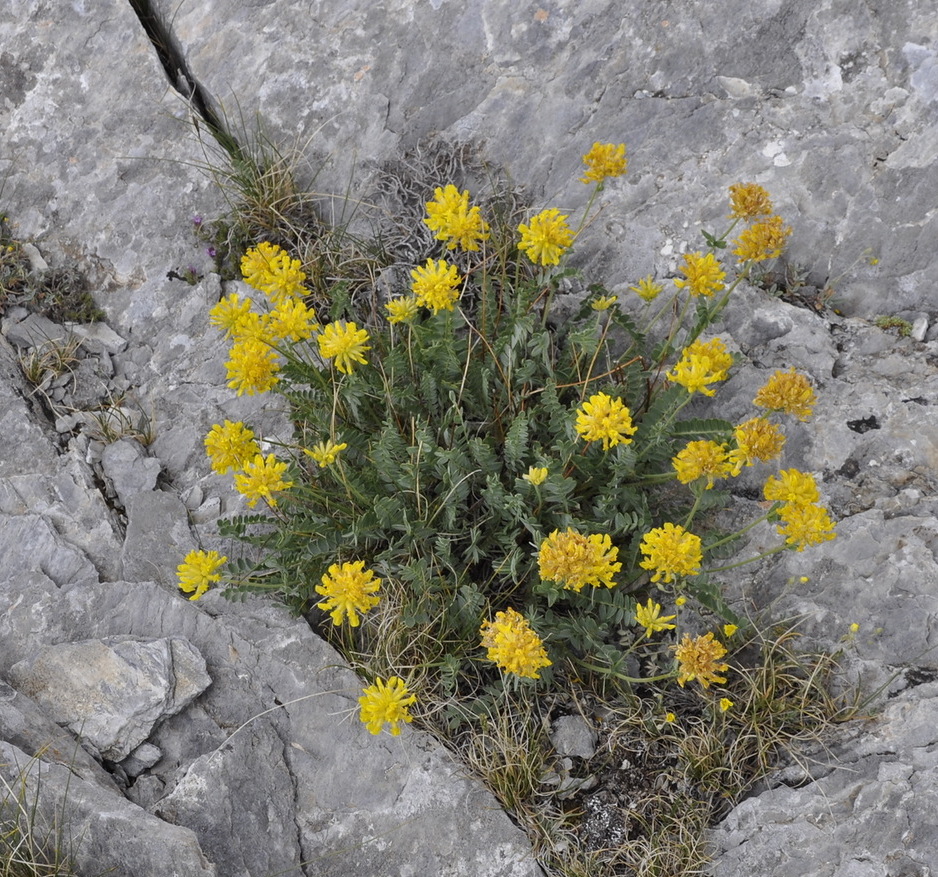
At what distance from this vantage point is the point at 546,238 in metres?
3.24

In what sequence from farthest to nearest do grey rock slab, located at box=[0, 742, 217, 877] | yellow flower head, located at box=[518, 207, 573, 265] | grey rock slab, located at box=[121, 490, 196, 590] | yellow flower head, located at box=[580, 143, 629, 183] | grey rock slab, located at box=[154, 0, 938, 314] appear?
grey rock slab, located at box=[154, 0, 938, 314] → grey rock slab, located at box=[121, 490, 196, 590] → yellow flower head, located at box=[580, 143, 629, 183] → yellow flower head, located at box=[518, 207, 573, 265] → grey rock slab, located at box=[0, 742, 217, 877]

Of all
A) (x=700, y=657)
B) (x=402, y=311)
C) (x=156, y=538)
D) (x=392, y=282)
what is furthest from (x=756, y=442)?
(x=156, y=538)

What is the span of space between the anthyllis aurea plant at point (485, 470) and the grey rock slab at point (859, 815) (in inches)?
16.1

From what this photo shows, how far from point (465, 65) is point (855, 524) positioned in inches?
119

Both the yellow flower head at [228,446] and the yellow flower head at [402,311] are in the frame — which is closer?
the yellow flower head at [228,446]

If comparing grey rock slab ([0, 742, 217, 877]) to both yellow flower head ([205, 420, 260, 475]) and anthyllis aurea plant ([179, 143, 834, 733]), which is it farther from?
yellow flower head ([205, 420, 260, 475])

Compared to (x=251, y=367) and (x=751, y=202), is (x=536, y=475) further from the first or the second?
(x=751, y=202)

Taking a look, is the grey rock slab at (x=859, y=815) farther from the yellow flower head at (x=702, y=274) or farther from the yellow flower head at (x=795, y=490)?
the yellow flower head at (x=702, y=274)

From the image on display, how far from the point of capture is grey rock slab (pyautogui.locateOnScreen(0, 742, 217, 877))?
9.06ft

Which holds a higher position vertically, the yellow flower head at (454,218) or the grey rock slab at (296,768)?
the yellow flower head at (454,218)

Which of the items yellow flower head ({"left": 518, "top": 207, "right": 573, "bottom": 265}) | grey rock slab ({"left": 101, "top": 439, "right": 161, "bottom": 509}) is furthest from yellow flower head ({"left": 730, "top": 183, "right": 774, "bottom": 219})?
grey rock slab ({"left": 101, "top": 439, "right": 161, "bottom": 509})

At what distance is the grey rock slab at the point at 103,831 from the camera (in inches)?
109

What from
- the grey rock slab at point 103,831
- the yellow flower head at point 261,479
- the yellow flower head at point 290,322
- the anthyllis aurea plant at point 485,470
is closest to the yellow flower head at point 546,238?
the anthyllis aurea plant at point 485,470

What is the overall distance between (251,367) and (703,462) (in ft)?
5.25
